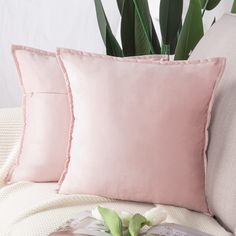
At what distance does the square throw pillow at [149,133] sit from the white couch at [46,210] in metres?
0.02

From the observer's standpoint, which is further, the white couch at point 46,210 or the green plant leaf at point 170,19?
the green plant leaf at point 170,19

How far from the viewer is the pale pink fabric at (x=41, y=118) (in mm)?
1313

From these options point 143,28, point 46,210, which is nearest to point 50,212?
point 46,210

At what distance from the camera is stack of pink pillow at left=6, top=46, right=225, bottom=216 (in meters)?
1.13

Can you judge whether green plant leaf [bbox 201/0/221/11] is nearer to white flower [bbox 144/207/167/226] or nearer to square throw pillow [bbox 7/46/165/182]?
square throw pillow [bbox 7/46/165/182]

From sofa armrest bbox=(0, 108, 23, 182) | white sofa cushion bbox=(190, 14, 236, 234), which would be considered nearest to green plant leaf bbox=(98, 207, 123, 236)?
white sofa cushion bbox=(190, 14, 236, 234)

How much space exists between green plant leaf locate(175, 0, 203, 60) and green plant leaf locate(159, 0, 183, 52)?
152 mm

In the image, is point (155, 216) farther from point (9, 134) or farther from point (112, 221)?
point (9, 134)

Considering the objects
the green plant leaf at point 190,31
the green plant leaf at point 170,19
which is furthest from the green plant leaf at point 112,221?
the green plant leaf at point 170,19

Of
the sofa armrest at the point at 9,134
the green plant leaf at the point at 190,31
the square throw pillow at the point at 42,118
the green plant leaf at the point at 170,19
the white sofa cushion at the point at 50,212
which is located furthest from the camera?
the green plant leaf at the point at 170,19

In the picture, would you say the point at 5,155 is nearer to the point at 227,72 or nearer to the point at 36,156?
the point at 36,156

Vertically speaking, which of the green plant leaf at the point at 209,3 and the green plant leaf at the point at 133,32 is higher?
the green plant leaf at the point at 209,3

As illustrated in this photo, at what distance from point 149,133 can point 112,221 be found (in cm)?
31

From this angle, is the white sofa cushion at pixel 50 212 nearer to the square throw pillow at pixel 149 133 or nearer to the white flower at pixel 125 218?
the square throw pillow at pixel 149 133
